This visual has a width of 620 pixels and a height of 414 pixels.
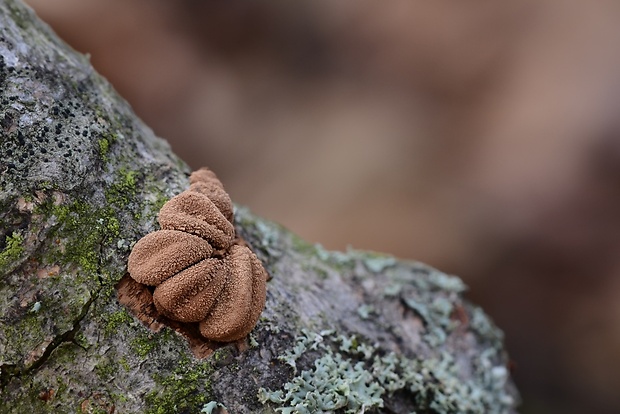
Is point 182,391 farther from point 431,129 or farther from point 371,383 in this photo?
point 431,129

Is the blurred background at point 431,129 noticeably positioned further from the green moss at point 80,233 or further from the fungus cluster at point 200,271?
the green moss at point 80,233

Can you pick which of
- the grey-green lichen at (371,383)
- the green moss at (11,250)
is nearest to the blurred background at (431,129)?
the grey-green lichen at (371,383)

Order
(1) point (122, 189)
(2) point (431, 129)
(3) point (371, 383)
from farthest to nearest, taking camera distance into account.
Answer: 1. (2) point (431, 129)
2. (3) point (371, 383)
3. (1) point (122, 189)

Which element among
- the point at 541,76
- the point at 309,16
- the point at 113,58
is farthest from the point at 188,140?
the point at 541,76

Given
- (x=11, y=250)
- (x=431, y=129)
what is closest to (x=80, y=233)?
(x=11, y=250)

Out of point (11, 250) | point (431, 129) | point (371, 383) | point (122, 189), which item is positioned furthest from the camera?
point (431, 129)

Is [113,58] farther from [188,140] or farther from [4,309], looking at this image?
[4,309]

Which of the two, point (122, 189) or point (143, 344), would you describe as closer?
point (143, 344)

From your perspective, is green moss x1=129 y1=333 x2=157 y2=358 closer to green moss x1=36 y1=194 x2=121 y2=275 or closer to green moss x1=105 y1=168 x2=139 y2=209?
green moss x1=36 y1=194 x2=121 y2=275

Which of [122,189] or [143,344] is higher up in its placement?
[122,189]
